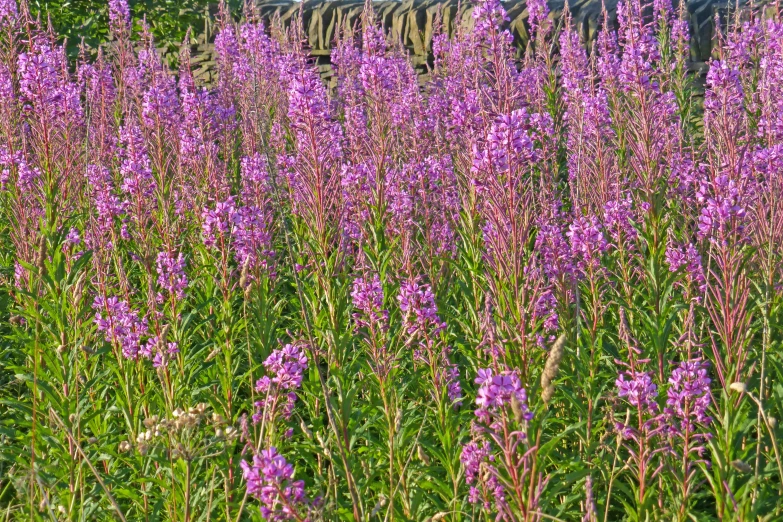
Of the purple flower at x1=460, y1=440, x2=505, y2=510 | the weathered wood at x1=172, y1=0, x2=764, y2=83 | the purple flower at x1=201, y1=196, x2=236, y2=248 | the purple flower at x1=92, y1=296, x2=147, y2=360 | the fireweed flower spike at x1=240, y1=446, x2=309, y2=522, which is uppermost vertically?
the weathered wood at x1=172, y1=0, x2=764, y2=83

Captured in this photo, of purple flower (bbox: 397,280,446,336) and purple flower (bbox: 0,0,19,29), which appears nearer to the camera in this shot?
purple flower (bbox: 397,280,446,336)

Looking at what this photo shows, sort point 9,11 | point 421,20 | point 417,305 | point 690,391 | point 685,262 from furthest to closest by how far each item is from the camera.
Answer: point 421,20, point 9,11, point 685,262, point 417,305, point 690,391

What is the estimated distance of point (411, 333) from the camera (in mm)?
3635

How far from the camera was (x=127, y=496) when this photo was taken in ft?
12.1

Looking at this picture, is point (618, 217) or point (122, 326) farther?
point (618, 217)

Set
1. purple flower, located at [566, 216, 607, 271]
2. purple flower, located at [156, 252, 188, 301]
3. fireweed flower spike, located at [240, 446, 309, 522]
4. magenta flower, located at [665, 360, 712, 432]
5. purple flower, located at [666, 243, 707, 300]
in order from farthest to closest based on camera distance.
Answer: purple flower, located at [156, 252, 188, 301]
purple flower, located at [666, 243, 707, 300]
purple flower, located at [566, 216, 607, 271]
magenta flower, located at [665, 360, 712, 432]
fireweed flower spike, located at [240, 446, 309, 522]

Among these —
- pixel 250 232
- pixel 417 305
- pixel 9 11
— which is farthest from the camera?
pixel 9 11

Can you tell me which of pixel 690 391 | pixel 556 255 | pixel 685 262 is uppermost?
pixel 556 255

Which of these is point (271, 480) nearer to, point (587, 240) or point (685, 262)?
point (587, 240)

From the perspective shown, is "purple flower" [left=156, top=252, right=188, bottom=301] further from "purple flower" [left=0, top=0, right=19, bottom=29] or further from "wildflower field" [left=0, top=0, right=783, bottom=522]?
"purple flower" [left=0, top=0, right=19, bottom=29]

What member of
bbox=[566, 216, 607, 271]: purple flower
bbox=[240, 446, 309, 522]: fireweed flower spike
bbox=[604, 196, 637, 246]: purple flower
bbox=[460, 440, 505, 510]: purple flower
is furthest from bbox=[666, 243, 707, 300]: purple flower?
bbox=[240, 446, 309, 522]: fireweed flower spike

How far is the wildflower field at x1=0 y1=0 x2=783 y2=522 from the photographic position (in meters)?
3.05

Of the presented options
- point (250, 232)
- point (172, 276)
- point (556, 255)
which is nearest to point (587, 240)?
point (556, 255)

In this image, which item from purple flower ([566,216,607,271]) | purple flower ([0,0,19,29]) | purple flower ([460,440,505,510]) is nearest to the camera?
purple flower ([460,440,505,510])
